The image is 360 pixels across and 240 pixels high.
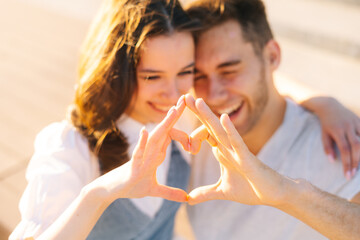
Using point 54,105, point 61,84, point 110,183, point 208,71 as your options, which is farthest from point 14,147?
point 110,183

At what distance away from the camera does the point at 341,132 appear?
1.54 meters

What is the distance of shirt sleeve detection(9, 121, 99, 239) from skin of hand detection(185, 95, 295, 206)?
0.46 meters

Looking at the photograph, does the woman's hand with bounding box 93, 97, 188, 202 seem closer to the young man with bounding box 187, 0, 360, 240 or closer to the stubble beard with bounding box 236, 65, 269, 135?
the young man with bounding box 187, 0, 360, 240

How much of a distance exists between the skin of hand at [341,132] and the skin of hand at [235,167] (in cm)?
60

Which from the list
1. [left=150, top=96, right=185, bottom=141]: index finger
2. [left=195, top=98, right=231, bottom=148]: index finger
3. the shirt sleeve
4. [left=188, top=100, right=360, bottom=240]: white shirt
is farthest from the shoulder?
[left=188, top=100, right=360, bottom=240]: white shirt

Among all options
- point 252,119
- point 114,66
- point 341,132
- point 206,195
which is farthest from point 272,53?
point 206,195

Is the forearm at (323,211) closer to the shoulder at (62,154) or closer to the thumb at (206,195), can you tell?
the thumb at (206,195)

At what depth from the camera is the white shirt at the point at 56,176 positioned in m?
1.15

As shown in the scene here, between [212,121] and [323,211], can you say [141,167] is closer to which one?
[212,121]

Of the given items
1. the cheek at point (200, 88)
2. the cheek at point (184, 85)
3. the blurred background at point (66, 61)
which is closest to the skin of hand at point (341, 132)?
the cheek at point (200, 88)

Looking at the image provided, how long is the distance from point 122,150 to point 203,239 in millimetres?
747

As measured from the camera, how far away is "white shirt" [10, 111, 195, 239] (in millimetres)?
1146

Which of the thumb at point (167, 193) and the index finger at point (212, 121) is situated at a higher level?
the index finger at point (212, 121)

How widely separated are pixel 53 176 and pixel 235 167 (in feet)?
2.00
